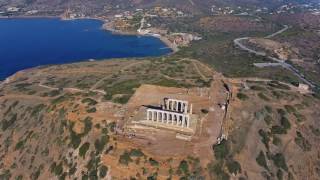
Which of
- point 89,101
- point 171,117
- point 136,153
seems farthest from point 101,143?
point 89,101

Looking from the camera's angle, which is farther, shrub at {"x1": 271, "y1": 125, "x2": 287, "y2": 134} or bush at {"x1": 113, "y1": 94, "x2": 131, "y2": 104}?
bush at {"x1": 113, "y1": 94, "x2": 131, "y2": 104}

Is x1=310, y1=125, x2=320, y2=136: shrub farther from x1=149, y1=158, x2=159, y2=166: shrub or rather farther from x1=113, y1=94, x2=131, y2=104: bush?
x1=113, y1=94, x2=131, y2=104: bush

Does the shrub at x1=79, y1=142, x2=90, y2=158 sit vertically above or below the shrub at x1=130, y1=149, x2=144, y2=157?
below

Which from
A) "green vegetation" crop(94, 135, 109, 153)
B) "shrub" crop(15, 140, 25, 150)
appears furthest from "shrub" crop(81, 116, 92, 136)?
"shrub" crop(15, 140, 25, 150)

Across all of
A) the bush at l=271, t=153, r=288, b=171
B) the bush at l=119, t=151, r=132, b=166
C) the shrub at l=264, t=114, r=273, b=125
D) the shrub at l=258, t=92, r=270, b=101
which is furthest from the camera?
the shrub at l=258, t=92, r=270, b=101

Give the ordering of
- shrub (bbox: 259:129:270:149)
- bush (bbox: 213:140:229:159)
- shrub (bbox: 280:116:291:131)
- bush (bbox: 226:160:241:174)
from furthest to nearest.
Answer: shrub (bbox: 280:116:291:131) → shrub (bbox: 259:129:270:149) → bush (bbox: 213:140:229:159) → bush (bbox: 226:160:241:174)

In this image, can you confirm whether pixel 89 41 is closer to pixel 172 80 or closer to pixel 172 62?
pixel 172 62

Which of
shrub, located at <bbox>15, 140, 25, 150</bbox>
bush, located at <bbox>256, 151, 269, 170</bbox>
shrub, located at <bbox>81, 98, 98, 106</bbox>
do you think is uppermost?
shrub, located at <bbox>81, 98, 98, 106</bbox>

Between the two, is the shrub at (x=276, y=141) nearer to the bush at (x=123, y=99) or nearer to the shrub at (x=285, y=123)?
the shrub at (x=285, y=123)

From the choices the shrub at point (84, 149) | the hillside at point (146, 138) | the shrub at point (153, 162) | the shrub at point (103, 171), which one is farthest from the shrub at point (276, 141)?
the shrub at point (84, 149)

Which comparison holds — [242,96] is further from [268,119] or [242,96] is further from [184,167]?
[184,167]

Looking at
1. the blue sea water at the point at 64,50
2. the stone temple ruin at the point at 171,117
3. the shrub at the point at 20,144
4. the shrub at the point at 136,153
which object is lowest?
the blue sea water at the point at 64,50
